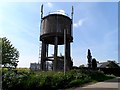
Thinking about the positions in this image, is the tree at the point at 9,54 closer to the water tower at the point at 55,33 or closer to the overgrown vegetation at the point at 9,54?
the overgrown vegetation at the point at 9,54

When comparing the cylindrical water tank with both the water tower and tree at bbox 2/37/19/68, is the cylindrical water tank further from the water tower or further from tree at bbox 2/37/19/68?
tree at bbox 2/37/19/68

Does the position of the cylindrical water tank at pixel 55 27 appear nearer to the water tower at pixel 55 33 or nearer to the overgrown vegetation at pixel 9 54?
the water tower at pixel 55 33

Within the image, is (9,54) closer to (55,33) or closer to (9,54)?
(9,54)

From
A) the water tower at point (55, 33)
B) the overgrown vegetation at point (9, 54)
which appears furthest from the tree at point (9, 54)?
the water tower at point (55, 33)

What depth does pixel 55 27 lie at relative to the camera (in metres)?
32.5

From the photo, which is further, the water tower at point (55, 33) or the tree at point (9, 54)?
the tree at point (9, 54)

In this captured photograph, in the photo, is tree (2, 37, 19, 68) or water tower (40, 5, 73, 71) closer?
water tower (40, 5, 73, 71)

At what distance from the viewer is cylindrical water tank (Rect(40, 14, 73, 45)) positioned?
32.2 meters

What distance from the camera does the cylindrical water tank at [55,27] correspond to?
106 ft

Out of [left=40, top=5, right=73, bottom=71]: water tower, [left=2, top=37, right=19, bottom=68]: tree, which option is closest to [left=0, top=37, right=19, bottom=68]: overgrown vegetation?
[left=2, top=37, right=19, bottom=68]: tree

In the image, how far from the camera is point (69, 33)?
3331cm

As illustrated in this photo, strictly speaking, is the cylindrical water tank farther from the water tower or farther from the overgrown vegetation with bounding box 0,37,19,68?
the overgrown vegetation with bounding box 0,37,19,68

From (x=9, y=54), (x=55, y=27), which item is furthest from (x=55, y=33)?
(x=9, y=54)

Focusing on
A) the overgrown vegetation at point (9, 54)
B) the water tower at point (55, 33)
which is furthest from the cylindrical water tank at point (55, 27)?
the overgrown vegetation at point (9, 54)
